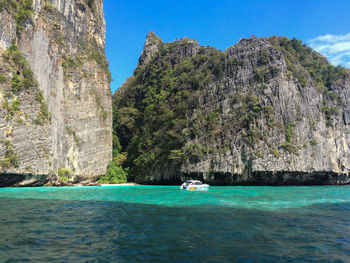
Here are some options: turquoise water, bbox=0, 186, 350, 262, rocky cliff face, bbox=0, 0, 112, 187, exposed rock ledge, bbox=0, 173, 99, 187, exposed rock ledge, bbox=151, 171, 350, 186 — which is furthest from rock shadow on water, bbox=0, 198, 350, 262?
exposed rock ledge, bbox=151, 171, 350, 186

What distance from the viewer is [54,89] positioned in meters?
43.5

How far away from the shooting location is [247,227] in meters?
10.2

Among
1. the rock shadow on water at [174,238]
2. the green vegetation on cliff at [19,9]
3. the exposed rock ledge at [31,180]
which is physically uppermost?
the green vegetation on cliff at [19,9]

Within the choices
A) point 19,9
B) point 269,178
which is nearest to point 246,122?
point 269,178

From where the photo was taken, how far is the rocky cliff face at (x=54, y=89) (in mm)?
35000

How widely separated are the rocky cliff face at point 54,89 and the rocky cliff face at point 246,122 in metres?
11.1

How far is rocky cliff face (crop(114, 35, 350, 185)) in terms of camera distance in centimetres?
4275

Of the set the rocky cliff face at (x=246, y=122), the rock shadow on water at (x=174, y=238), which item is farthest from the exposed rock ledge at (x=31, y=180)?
the rock shadow on water at (x=174, y=238)

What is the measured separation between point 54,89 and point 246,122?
31.0m

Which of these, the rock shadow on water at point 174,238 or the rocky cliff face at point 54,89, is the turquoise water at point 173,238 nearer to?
the rock shadow on water at point 174,238

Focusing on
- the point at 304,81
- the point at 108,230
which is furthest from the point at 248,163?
the point at 108,230

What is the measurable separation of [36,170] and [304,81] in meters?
46.4

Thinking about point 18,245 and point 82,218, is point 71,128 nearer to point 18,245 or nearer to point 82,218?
point 82,218

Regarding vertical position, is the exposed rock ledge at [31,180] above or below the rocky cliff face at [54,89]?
below
